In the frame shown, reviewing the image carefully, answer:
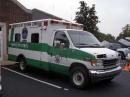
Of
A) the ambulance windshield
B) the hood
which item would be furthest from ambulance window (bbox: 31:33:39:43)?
the hood

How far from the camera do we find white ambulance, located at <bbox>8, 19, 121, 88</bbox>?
9000 mm

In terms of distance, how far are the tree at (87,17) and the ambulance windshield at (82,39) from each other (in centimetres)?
2472

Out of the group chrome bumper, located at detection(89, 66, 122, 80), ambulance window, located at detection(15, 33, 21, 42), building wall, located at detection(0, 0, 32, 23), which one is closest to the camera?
chrome bumper, located at detection(89, 66, 122, 80)

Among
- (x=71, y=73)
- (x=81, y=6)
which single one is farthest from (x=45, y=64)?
(x=81, y=6)

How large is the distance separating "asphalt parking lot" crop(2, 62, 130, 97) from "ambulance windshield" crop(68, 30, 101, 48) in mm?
1658

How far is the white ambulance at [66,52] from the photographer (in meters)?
9.00

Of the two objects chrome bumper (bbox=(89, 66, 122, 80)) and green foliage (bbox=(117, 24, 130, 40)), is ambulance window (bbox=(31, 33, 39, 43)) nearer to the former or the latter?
chrome bumper (bbox=(89, 66, 122, 80))

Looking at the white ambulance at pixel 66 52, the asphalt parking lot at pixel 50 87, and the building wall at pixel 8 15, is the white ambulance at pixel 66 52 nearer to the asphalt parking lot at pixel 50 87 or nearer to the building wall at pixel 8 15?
the asphalt parking lot at pixel 50 87

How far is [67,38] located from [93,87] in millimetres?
2163

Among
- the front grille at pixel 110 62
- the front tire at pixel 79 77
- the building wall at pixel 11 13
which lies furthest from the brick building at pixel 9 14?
the front grille at pixel 110 62

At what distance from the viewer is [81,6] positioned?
37.7 m

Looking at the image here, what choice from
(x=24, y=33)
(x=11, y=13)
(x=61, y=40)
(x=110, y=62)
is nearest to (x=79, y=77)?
(x=110, y=62)

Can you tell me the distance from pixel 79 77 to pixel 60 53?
132cm

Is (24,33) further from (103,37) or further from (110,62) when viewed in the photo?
(103,37)
